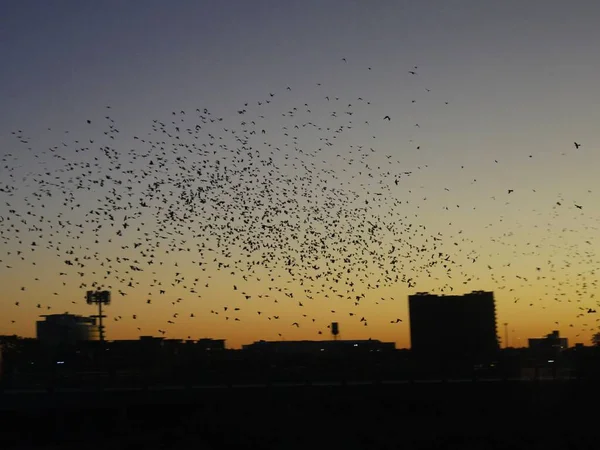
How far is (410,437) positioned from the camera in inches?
1820

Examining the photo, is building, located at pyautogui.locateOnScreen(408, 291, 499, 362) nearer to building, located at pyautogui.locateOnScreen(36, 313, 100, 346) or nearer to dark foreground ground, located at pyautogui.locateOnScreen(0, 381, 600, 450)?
dark foreground ground, located at pyautogui.locateOnScreen(0, 381, 600, 450)

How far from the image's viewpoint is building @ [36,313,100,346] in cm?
17588

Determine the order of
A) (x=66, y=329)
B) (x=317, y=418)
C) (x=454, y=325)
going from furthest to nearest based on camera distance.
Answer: (x=66, y=329) < (x=454, y=325) < (x=317, y=418)

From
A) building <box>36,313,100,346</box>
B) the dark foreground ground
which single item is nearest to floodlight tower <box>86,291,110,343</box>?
building <box>36,313,100,346</box>

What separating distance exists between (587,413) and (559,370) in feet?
74.8

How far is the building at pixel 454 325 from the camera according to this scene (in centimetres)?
10262

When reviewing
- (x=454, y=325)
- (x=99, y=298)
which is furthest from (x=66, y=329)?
(x=454, y=325)

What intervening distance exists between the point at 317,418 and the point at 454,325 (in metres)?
54.8

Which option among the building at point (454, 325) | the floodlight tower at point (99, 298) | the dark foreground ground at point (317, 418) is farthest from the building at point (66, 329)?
the dark foreground ground at point (317, 418)

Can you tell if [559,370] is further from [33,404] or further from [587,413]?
[33,404]

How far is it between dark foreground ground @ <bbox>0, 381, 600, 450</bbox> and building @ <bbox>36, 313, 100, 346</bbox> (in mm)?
119564

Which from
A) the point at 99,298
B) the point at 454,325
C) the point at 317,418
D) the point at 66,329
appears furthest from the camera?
the point at 66,329

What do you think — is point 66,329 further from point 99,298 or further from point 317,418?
point 317,418

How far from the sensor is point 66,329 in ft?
574
